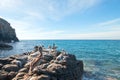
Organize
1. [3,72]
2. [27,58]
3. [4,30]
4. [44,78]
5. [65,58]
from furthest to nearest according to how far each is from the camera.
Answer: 1. [4,30]
2. [27,58]
3. [65,58]
4. [3,72]
5. [44,78]

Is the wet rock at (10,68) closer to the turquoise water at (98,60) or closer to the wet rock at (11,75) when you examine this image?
the wet rock at (11,75)

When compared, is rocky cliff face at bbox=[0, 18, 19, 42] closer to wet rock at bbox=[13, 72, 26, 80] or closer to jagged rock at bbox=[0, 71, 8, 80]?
jagged rock at bbox=[0, 71, 8, 80]

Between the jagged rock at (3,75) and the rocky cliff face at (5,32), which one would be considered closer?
the jagged rock at (3,75)

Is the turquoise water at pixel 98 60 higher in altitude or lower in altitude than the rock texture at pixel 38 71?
lower

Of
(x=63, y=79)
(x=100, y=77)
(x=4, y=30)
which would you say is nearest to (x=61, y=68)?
(x=63, y=79)

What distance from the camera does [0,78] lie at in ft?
57.6

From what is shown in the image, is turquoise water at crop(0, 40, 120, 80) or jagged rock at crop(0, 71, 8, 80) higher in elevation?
jagged rock at crop(0, 71, 8, 80)

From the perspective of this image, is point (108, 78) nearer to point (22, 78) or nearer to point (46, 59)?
point (46, 59)

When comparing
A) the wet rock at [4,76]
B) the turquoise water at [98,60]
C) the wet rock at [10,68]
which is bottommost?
the turquoise water at [98,60]

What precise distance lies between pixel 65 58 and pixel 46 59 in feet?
8.89

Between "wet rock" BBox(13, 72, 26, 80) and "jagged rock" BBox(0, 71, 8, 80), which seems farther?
"jagged rock" BBox(0, 71, 8, 80)

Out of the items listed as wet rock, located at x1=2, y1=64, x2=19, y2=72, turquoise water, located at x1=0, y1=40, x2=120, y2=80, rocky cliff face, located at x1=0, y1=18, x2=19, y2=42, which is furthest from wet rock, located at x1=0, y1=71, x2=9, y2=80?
rocky cliff face, located at x1=0, y1=18, x2=19, y2=42

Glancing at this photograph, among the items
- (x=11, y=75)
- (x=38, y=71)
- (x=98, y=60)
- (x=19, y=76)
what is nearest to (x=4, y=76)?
(x=11, y=75)

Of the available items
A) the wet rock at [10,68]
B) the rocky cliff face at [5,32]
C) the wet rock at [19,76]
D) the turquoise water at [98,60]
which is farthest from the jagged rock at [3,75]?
the rocky cliff face at [5,32]
